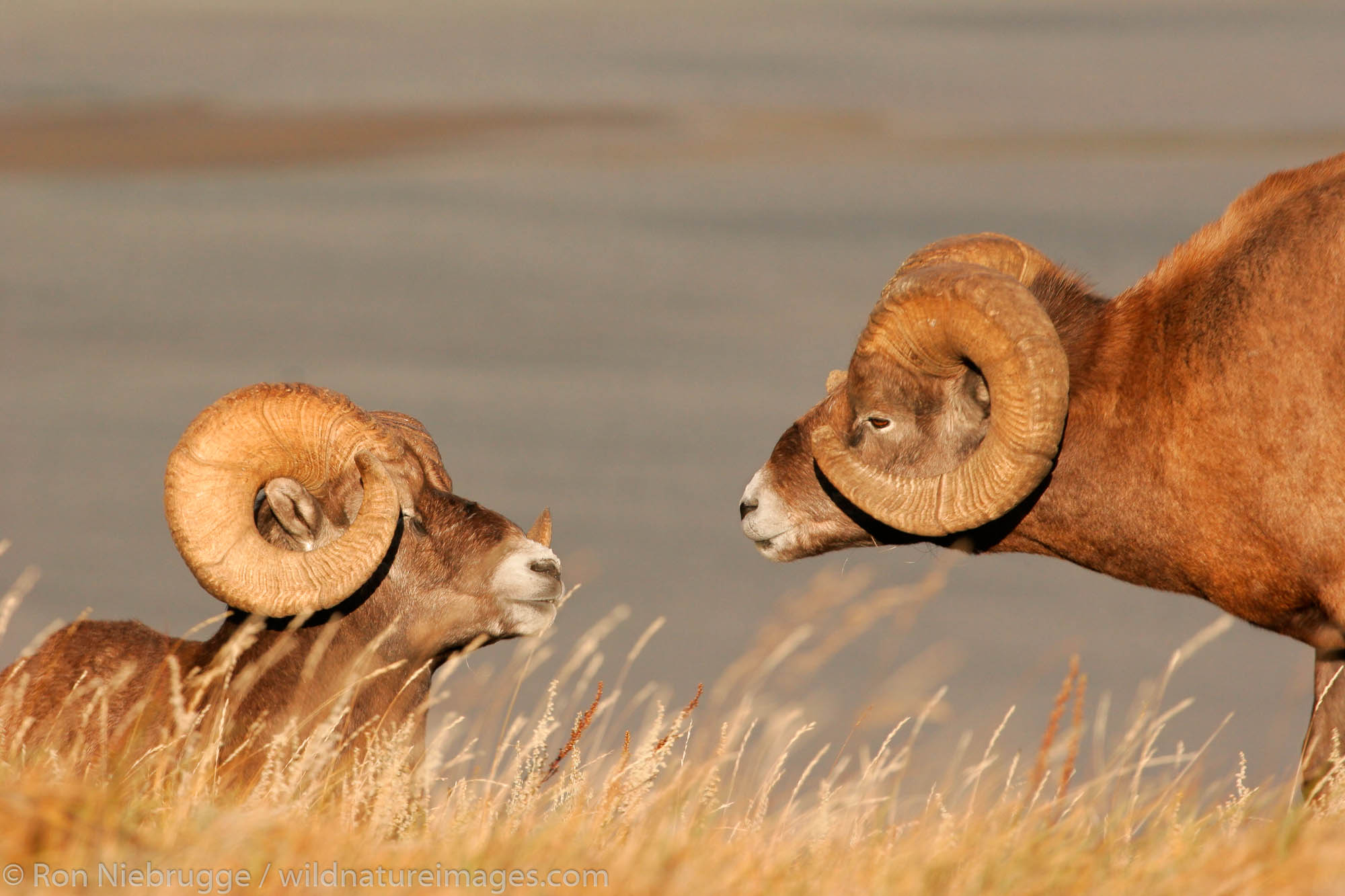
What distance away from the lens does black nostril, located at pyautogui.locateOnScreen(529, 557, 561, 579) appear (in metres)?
7.97

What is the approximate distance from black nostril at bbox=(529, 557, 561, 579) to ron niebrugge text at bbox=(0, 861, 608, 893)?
3.19 metres

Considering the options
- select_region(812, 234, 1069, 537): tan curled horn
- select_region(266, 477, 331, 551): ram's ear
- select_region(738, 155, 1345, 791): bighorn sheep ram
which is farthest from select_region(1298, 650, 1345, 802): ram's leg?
select_region(266, 477, 331, 551): ram's ear

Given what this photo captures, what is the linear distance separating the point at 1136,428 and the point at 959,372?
953 millimetres

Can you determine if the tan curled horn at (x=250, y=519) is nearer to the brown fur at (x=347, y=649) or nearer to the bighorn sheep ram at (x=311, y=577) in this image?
the bighorn sheep ram at (x=311, y=577)

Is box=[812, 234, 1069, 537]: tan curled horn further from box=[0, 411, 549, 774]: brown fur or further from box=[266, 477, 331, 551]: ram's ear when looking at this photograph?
box=[266, 477, 331, 551]: ram's ear

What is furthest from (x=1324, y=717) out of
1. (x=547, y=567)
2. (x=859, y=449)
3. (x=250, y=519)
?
(x=250, y=519)

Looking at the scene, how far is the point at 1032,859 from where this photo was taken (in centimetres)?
522

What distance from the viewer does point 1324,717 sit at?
8.15 m

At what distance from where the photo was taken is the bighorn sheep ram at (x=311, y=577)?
7613 mm

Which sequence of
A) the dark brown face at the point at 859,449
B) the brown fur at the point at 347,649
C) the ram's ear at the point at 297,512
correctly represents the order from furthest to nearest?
1. the dark brown face at the point at 859,449
2. the ram's ear at the point at 297,512
3. the brown fur at the point at 347,649

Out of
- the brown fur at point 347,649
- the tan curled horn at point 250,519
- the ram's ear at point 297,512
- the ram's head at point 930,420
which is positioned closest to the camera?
the tan curled horn at point 250,519

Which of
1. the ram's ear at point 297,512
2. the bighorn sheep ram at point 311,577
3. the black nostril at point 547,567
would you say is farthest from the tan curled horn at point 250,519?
the black nostril at point 547,567

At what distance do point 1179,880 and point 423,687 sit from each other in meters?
4.38

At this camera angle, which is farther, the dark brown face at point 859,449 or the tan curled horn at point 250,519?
the dark brown face at point 859,449
